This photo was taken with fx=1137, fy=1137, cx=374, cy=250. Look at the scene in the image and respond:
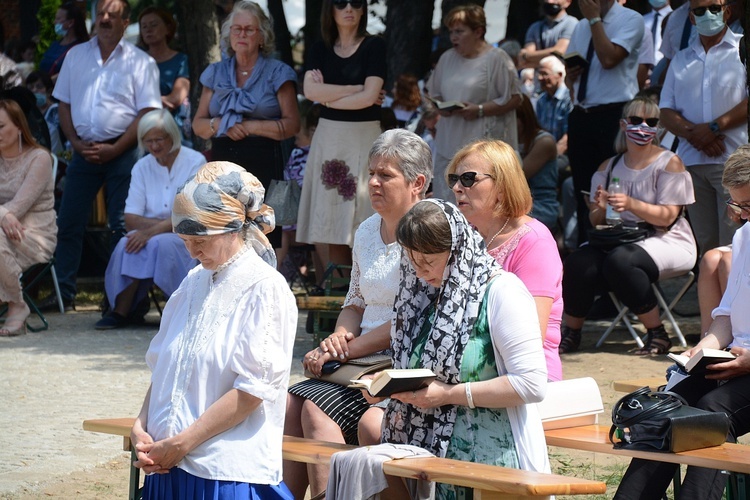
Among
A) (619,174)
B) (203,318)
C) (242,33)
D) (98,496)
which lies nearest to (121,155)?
(242,33)

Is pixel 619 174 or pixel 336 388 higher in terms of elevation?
pixel 619 174

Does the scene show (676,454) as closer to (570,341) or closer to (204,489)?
(204,489)

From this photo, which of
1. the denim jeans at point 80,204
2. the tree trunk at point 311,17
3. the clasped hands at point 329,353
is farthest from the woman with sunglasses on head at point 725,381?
the tree trunk at point 311,17

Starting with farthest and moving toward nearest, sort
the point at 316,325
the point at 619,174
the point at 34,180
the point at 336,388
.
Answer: the point at 34,180
the point at 619,174
the point at 316,325
the point at 336,388

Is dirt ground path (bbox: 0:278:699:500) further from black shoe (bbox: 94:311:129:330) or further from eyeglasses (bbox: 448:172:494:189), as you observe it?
eyeglasses (bbox: 448:172:494:189)

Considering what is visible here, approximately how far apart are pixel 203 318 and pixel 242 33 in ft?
18.2

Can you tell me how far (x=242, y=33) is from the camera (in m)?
8.88

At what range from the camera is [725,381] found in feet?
14.8

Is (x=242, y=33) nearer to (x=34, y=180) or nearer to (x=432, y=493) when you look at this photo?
(x=34, y=180)

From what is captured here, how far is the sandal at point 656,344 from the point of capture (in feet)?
25.8

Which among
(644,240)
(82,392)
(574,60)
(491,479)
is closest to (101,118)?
(82,392)

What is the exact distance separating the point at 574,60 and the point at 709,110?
1.41 meters

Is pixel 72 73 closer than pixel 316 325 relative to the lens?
No

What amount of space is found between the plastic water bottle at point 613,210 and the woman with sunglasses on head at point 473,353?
425 cm
